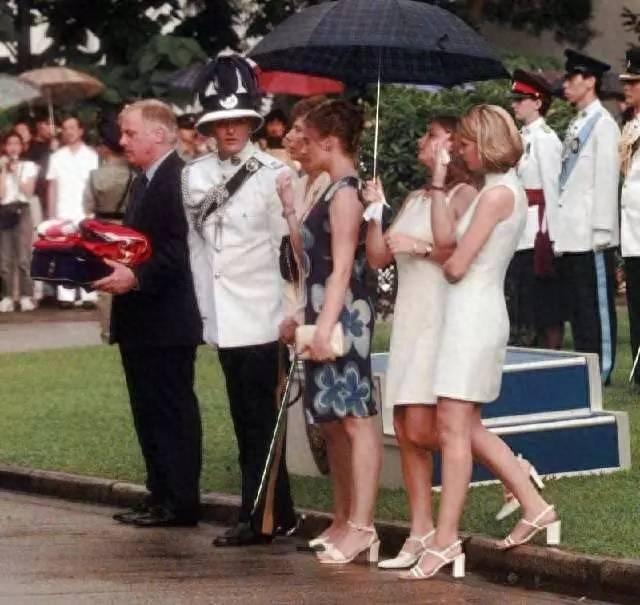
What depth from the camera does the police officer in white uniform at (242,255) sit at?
10250mm

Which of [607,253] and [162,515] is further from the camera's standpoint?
[607,253]

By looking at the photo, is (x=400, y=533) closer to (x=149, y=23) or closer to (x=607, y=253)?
(x=607, y=253)

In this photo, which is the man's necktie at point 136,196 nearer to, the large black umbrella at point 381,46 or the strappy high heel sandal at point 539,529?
the large black umbrella at point 381,46

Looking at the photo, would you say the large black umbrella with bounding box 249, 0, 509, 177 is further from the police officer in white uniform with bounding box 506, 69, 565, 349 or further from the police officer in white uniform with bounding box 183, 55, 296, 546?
the police officer in white uniform with bounding box 506, 69, 565, 349

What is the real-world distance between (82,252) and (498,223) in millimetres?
2152

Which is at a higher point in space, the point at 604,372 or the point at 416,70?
the point at 416,70

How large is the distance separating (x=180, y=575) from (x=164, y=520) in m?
1.49

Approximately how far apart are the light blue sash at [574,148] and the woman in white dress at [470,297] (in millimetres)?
5690

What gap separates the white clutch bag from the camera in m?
9.61

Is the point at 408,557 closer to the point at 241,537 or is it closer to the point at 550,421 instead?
the point at 241,537

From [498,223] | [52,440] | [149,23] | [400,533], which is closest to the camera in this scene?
[498,223]

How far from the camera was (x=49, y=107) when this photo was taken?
25.8 m

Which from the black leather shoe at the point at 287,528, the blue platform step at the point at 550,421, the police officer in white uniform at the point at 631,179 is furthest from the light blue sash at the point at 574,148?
the black leather shoe at the point at 287,528

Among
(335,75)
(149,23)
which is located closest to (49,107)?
(149,23)
